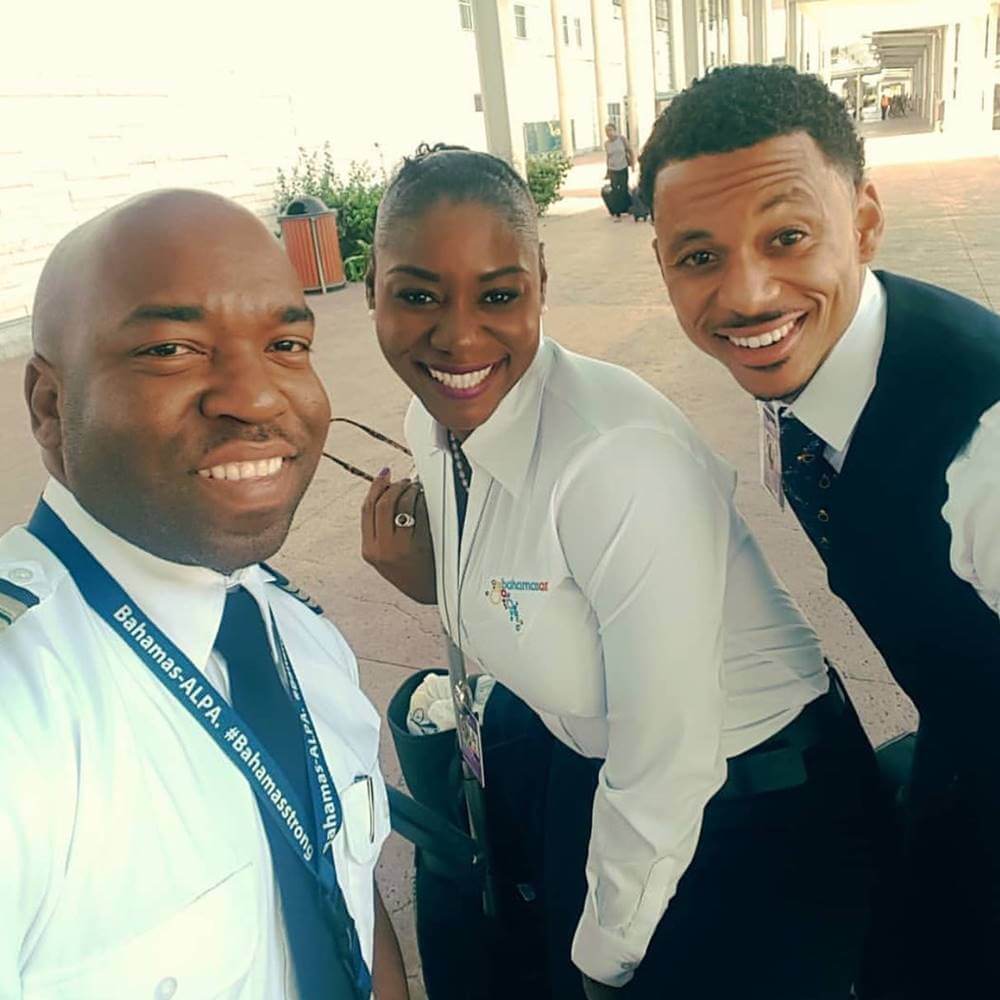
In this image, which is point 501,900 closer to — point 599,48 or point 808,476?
point 808,476

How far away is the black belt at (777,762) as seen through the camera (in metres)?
1.59

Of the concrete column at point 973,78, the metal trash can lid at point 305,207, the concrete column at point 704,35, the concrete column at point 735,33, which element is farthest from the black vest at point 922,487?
the concrete column at point 735,33

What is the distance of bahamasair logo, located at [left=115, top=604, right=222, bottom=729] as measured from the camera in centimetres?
→ 109

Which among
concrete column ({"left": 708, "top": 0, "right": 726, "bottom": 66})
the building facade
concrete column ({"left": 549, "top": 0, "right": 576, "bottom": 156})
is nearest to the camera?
the building facade

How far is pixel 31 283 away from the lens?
28.3 feet

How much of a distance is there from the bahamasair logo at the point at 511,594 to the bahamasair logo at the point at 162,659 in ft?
1.81

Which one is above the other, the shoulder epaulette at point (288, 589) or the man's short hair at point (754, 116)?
the man's short hair at point (754, 116)

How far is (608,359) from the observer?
6.51 m

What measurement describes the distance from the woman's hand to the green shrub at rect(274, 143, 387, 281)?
9905 mm

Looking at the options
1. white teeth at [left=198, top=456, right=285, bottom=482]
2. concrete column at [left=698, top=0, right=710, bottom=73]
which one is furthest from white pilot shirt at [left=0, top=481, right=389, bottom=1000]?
concrete column at [left=698, top=0, right=710, bottom=73]

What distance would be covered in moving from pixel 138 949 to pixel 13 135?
30.5ft

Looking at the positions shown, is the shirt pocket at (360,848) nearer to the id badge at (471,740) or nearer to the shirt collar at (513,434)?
the id badge at (471,740)

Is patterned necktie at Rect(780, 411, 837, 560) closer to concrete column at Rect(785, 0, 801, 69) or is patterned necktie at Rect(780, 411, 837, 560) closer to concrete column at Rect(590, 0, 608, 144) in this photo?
concrete column at Rect(590, 0, 608, 144)

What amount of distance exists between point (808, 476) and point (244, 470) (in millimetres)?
977
